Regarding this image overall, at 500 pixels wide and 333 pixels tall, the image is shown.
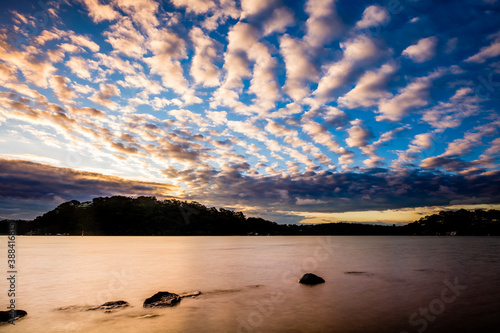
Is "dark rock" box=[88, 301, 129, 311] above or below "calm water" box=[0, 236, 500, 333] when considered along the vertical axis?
above

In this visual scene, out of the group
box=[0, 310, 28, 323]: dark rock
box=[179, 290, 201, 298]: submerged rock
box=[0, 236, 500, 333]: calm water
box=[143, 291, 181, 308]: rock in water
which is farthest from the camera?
box=[179, 290, 201, 298]: submerged rock

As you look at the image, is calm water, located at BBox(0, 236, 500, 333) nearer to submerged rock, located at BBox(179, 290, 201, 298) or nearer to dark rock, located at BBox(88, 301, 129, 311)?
dark rock, located at BBox(88, 301, 129, 311)

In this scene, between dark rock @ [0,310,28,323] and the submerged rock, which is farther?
the submerged rock

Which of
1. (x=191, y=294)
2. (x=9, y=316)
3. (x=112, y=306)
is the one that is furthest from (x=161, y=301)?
(x=9, y=316)

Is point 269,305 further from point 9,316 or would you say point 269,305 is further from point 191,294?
point 9,316

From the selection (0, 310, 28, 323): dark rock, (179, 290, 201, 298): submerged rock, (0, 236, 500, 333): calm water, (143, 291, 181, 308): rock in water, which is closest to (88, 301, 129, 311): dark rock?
(0, 236, 500, 333): calm water

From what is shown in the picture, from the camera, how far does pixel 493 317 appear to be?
16.1 m

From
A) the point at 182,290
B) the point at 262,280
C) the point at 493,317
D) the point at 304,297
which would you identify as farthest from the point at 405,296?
the point at 182,290

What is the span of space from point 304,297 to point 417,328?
26.7ft

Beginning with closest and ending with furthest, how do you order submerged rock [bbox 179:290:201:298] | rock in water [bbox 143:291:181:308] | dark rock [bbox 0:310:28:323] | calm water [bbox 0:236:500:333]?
dark rock [bbox 0:310:28:323]
calm water [bbox 0:236:500:333]
rock in water [bbox 143:291:181:308]
submerged rock [bbox 179:290:201:298]

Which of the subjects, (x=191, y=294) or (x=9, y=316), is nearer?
(x=9, y=316)

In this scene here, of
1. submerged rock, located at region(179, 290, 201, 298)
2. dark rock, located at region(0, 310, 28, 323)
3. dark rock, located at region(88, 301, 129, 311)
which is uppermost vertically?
dark rock, located at region(0, 310, 28, 323)

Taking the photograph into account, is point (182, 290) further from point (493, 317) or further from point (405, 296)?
point (493, 317)

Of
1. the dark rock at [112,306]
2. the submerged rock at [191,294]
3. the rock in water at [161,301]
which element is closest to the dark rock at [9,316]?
the dark rock at [112,306]
